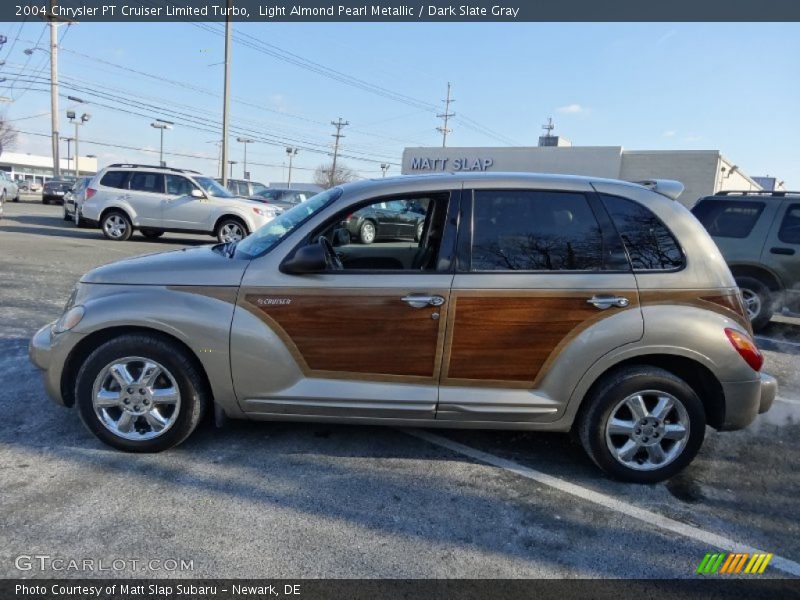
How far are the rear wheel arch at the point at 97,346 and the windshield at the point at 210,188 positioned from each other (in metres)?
11.6

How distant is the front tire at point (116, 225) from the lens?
14.0m

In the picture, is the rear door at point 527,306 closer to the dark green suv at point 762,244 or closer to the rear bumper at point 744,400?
the rear bumper at point 744,400

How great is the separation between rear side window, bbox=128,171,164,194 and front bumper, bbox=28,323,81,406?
11.7m

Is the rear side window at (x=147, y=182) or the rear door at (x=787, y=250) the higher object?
the rear side window at (x=147, y=182)

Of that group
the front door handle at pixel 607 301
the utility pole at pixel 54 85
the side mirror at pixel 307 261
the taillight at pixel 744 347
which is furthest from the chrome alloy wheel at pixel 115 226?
the utility pole at pixel 54 85

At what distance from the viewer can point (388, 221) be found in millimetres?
4070

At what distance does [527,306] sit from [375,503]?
1430 millimetres

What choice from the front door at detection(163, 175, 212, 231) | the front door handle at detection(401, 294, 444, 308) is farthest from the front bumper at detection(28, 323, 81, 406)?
the front door at detection(163, 175, 212, 231)

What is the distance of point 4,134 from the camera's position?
60875 millimetres

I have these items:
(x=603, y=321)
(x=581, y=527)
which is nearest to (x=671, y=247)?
(x=603, y=321)

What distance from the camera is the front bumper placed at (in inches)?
129

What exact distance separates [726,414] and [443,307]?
1.89 metres

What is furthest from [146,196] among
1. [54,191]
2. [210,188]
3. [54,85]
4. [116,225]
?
[54,85]

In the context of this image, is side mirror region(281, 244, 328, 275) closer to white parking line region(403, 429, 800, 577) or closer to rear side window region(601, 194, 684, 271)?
white parking line region(403, 429, 800, 577)
